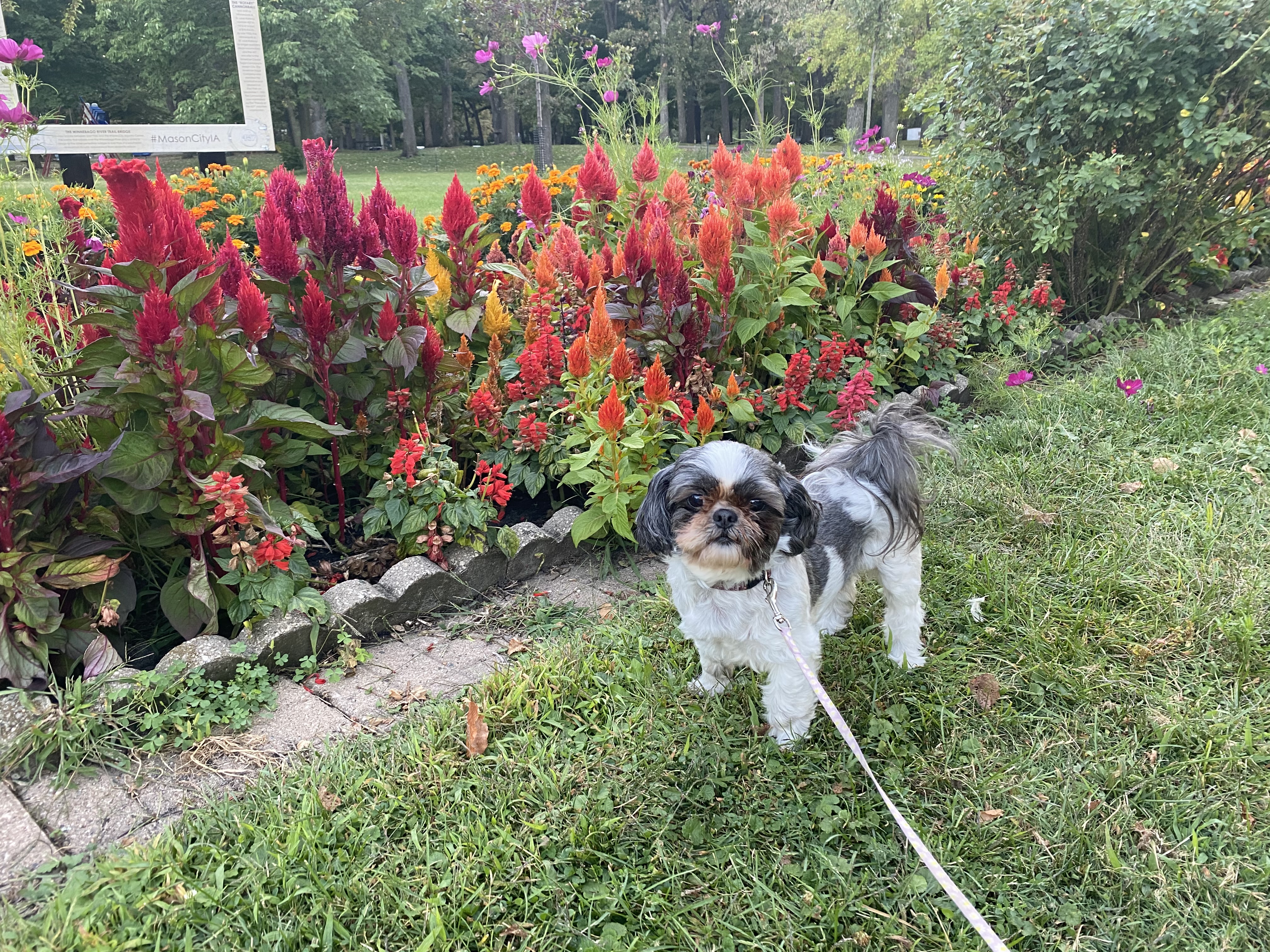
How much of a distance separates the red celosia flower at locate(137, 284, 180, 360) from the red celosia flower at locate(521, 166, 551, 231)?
2304 millimetres

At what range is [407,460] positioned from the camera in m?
2.97

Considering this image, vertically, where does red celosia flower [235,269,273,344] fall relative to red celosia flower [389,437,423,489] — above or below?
above

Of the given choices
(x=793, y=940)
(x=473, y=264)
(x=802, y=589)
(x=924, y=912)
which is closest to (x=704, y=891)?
(x=793, y=940)

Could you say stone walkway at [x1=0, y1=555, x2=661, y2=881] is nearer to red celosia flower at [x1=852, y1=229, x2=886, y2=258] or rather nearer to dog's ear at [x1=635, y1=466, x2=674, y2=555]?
dog's ear at [x1=635, y1=466, x2=674, y2=555]

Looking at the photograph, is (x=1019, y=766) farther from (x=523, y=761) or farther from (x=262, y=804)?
(x=262, y=804)

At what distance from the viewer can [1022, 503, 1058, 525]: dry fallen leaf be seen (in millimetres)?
3498

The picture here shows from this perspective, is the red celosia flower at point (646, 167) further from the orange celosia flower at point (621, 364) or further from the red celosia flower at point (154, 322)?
the red celosia flower at point (154, 322)

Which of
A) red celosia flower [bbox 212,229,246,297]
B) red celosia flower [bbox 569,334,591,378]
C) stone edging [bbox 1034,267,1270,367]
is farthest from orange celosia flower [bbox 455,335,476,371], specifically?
stone edging [bbox 1034,267,1270,367]

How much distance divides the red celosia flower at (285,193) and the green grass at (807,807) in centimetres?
194

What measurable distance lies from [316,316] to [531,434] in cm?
106

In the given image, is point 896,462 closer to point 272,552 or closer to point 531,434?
point 531,434

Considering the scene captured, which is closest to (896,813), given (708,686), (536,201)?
(708,686)

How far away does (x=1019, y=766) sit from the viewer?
2291 millimetres

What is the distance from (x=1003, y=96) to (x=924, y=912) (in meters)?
6.01
